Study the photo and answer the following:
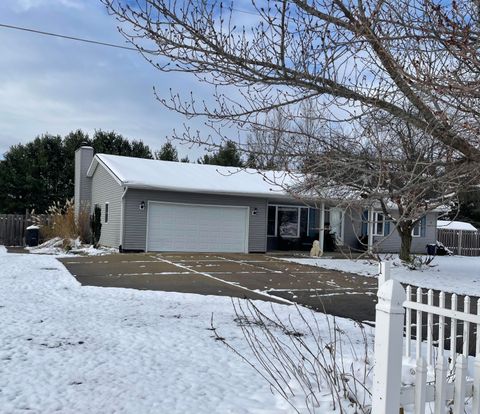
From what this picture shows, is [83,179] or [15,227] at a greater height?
[83,179]

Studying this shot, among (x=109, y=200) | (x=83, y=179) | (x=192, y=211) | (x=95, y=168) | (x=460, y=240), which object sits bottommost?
(x=460, y=240)

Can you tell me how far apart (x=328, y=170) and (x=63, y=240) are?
1855 cm

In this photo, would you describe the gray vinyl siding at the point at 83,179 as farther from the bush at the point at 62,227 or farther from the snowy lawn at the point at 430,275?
the snowy lawn at the point at 430,275

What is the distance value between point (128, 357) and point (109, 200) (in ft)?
56.6

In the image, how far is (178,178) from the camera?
71.9ft

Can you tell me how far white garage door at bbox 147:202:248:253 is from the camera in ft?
67.3

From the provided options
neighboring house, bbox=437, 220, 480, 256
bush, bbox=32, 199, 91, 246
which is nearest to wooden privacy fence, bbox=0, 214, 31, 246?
bush, bbox=32, 199, 91, 246

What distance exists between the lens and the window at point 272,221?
957 inches

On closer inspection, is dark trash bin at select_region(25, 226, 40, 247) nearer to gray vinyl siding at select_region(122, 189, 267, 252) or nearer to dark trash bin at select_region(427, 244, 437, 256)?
gray vinyl siding at select_region(122, 189, 267, 252)

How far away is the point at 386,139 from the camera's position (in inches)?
215

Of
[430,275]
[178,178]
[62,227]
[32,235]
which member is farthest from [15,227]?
[430,275]

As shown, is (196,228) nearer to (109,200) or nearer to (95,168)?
(109,200)

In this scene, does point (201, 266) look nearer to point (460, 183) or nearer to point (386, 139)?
point (386, 139)

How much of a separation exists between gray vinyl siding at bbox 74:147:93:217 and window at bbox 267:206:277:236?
9.13 metres
